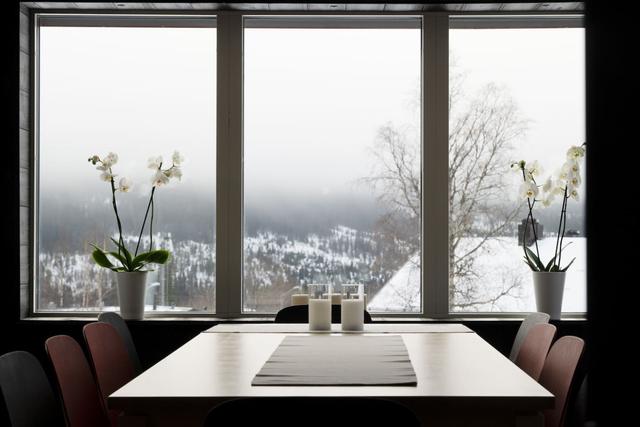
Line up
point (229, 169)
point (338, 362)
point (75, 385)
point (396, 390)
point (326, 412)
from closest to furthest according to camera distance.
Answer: point (326, 412)
point (396, 390)
point (338, 362)
point (75, 385)
point (229, 169)

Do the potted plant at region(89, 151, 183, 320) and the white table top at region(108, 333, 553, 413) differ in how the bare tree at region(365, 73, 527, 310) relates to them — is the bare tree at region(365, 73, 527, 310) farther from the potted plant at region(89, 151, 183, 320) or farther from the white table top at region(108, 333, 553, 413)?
the white table top at region(108, 333, 553, 413)

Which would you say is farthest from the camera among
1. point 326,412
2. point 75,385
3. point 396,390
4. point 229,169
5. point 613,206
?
point 229,169

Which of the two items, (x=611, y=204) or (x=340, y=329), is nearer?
(x=611, y=204)

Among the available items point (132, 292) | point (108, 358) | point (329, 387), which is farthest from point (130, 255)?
point (329, 387)

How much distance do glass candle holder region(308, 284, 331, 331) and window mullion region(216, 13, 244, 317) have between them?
1.37 m

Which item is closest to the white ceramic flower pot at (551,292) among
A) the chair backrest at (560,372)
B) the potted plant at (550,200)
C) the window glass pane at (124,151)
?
the potted plant at (550,200)

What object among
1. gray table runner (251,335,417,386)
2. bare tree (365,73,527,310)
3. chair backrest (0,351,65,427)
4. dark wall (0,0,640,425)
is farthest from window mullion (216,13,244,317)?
dark wall (0,0,640,425)

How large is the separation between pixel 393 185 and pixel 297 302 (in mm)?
1037

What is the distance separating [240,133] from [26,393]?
8.37 ft

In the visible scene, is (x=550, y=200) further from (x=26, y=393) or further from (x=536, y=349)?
(x=26, y=393)

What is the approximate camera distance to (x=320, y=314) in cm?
280

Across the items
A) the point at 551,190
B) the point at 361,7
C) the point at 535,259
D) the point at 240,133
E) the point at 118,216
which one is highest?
the point at 361,7

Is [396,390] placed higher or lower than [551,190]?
lower

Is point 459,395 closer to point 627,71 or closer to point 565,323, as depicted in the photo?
point 627,71
